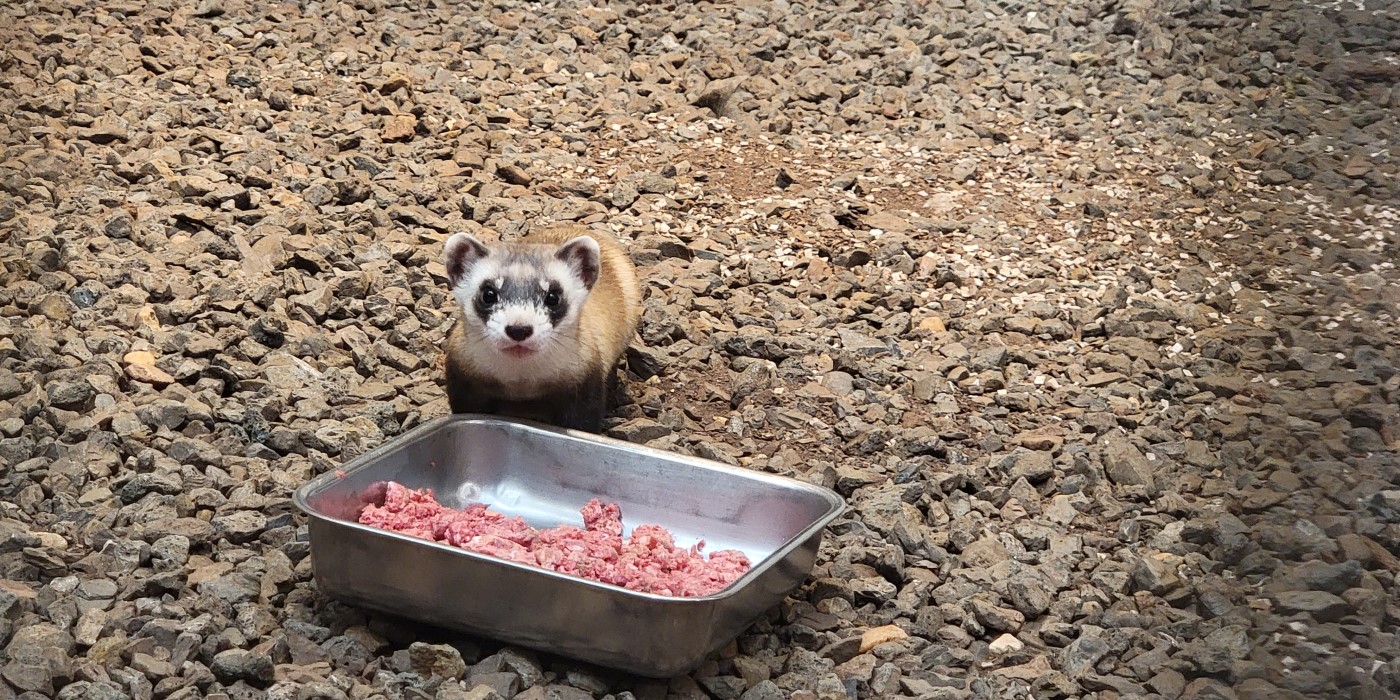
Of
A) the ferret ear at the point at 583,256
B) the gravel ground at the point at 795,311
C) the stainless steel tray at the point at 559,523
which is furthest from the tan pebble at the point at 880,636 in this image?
the ferret ear at the point at 583,256

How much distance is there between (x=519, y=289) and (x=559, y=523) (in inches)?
28.8

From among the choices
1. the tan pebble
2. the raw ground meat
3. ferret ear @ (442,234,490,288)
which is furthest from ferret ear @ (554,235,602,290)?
the tan pebble

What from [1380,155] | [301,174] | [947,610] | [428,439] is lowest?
[947,610]

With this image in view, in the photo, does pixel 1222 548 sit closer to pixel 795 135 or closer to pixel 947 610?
pixel 947 610

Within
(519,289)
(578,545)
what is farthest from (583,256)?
(578,545)

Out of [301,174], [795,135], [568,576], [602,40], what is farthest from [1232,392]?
[602,40]

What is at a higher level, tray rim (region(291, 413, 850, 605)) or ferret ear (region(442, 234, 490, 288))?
ferret ear (region(442, 234, 490, 288))

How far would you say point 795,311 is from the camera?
5152 millimetres

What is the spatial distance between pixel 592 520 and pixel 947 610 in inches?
39.3

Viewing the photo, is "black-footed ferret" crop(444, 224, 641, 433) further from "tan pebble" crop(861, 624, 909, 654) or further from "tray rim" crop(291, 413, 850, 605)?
"tan pebble" crop(861, 624, 909, 654)

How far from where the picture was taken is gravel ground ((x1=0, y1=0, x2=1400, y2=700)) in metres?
1.15

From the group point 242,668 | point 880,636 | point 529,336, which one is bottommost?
point 880,636

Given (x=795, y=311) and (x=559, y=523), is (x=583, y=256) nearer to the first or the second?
(x=559, y=523)

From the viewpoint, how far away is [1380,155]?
1.13 m
